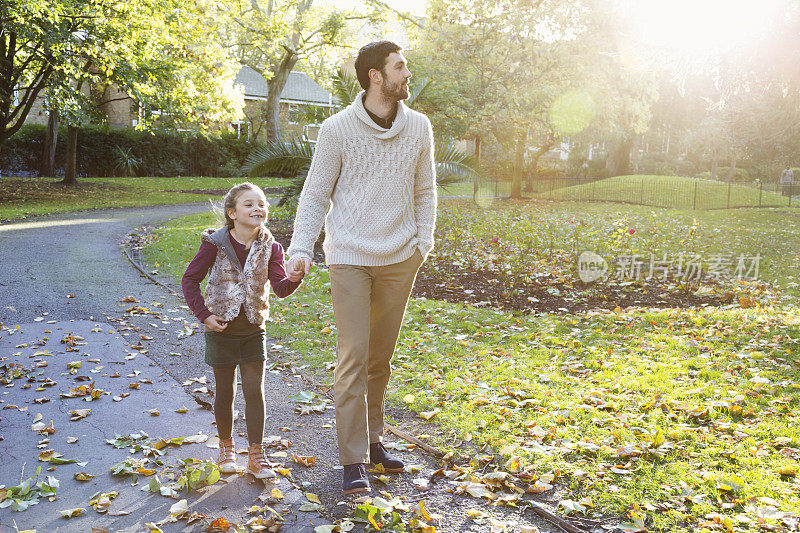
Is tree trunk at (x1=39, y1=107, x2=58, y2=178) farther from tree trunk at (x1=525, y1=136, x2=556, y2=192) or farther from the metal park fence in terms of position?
tree trunk at (x1=525, y1=136, x2=556, y2=192)

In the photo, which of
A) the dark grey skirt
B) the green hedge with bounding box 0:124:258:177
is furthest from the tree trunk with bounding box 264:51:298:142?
the dark grey skirt

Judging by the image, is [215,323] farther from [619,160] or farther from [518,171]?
[619,160]

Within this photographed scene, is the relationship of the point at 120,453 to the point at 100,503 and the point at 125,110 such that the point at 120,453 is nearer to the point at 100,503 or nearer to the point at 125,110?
the point at 100,503

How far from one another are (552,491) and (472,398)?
1.59m

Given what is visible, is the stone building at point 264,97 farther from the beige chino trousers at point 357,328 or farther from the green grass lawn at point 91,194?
the beige chino trousers at point 357,328

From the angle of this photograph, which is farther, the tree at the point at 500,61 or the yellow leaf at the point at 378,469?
the tree at the point at 500,61

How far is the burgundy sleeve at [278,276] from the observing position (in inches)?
144

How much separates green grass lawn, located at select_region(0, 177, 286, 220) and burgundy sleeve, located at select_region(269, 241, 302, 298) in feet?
50.3

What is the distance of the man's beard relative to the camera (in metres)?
3.50

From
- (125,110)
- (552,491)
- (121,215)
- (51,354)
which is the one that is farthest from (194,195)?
(552,491)

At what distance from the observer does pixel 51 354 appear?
20.0 ft

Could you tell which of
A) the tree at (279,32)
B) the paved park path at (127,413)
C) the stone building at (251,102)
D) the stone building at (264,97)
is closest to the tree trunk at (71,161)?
the stone building at (251,102)

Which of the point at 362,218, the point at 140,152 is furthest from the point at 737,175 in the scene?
the point at 362,218

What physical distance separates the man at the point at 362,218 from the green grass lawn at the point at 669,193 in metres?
24.0
